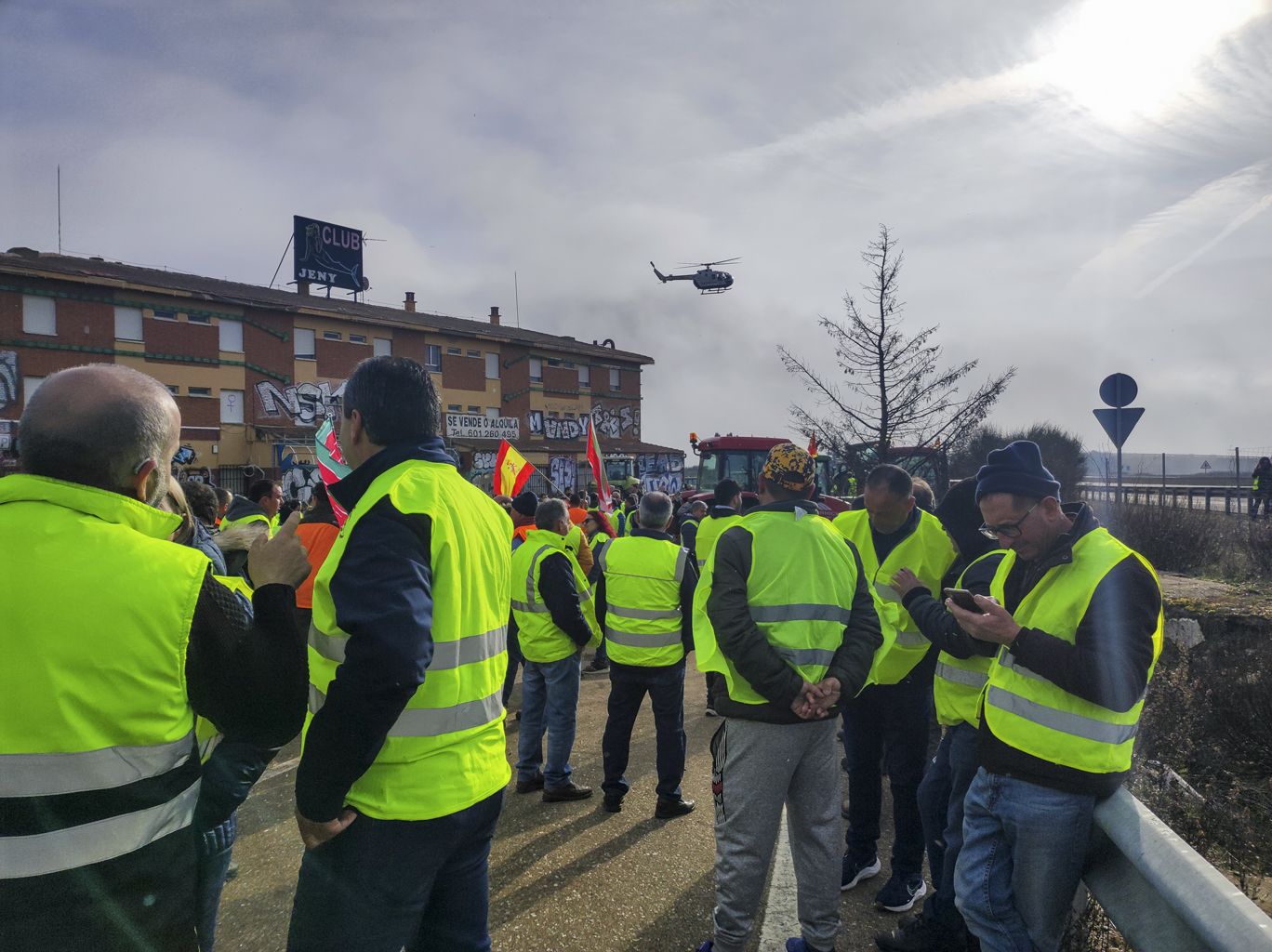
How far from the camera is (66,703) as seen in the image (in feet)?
5.02

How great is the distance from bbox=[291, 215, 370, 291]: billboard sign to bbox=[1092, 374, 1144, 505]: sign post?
118 feet

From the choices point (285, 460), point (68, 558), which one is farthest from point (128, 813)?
point (285, 460)

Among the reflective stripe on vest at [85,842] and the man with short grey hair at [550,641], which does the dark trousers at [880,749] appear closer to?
the man with short grey hair at [550,641]

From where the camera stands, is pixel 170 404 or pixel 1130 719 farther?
pixel 1130 719

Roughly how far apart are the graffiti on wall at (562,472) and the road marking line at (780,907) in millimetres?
30397

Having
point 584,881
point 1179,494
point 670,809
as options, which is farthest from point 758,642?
point 1179,494

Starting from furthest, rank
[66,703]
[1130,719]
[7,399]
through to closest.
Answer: [7,399] → [1130,719] → [66,703]

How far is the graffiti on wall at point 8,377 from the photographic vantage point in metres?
25.1

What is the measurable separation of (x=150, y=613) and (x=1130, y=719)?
9.61ft

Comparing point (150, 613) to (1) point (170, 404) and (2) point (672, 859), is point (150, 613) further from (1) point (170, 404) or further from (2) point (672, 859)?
(2) point (672, 859)

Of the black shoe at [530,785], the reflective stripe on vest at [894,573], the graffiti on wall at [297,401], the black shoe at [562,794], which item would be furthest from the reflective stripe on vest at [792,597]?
the graffiti on wall at [297,401]

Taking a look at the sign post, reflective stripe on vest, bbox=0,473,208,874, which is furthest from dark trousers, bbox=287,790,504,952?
the sign post

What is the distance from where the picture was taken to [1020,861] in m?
2.63

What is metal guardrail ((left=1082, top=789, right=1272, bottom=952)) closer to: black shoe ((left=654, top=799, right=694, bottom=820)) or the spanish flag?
black shoe ((left=654, top=799, right=694, bottom=820))
